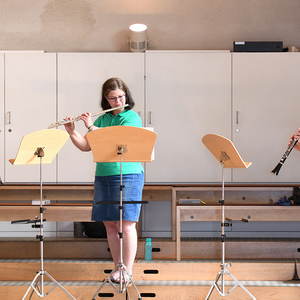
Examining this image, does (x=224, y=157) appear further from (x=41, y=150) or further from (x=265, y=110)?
(x=265, y=110)

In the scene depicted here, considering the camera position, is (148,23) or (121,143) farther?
(148,23)

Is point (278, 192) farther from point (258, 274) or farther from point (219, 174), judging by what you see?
point (258, 274)

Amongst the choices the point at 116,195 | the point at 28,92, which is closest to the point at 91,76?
the point at 28,92

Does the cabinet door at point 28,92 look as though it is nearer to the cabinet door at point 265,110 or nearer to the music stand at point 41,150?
the music stand at point 41,150

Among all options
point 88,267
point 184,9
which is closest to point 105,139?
point 88,267

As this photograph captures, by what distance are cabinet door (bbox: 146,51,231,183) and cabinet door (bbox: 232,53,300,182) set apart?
117 millimetres

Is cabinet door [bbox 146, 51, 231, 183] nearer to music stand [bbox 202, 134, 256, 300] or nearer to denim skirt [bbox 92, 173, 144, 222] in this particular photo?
music stand [bbox 202, 134, 256, 300]

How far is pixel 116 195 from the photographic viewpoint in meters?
2.42

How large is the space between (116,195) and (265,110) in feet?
6.10

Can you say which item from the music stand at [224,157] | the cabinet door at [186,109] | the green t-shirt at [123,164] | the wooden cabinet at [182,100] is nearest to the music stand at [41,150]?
the green t-shirt at [123,164]

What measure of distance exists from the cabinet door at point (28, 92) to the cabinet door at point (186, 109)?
3.09 feet

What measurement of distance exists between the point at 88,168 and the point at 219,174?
4.13 feet

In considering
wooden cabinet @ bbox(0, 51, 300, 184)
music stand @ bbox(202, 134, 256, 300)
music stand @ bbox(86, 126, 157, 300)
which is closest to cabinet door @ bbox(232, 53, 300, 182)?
wooden cabinet @ bbox(0, 51, 300, 184)

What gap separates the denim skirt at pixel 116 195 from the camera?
2.40 meters
